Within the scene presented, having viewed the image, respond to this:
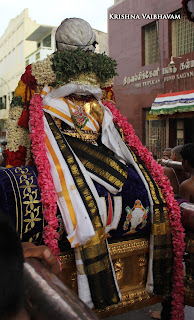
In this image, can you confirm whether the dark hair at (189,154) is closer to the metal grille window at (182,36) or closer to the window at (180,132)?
the window at (180,132)

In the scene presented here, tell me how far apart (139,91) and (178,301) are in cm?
1274

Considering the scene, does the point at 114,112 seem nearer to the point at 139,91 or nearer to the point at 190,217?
the point at 190,217

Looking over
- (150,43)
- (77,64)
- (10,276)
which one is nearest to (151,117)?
(150,43)

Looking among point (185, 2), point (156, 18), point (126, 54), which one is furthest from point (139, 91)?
point (185, 2)

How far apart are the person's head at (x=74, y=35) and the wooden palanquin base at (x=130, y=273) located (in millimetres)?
1727

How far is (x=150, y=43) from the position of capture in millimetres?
14133

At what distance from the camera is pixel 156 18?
43.5 feet

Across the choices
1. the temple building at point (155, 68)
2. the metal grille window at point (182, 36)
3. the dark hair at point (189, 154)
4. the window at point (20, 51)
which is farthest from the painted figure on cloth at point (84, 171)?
the window at point (20, 51)

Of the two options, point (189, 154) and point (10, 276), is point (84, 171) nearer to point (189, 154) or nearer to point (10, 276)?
point (189, 154)

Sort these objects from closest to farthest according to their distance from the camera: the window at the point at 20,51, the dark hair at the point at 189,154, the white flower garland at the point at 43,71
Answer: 1. the white flower garland at the point at 43,71
2. the dark hair at the point at 189,154
3. the window at the point at 20,51

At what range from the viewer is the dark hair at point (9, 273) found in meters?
0.66

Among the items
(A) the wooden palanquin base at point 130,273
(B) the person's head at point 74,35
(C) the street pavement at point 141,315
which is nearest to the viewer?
(A) the wooden palanquin base at point 130,273

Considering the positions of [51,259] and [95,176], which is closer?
[51,259]

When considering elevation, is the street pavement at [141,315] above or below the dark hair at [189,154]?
below
